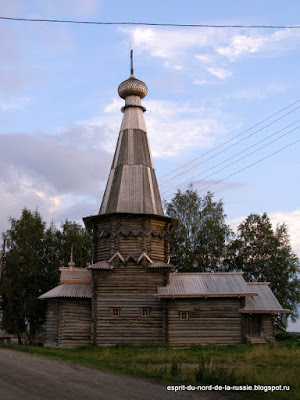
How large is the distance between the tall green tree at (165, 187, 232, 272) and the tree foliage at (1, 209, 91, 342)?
8.51m

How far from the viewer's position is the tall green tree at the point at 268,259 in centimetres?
3797

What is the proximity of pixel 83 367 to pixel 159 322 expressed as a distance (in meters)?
10.5

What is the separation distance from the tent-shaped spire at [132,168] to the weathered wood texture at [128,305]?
3.83m

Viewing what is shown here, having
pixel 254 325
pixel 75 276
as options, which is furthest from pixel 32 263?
pixel 254 325

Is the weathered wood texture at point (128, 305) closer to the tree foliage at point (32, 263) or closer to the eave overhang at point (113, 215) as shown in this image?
the eave overhang at point (113, 215)

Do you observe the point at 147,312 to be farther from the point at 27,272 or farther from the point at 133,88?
the point at 133,88

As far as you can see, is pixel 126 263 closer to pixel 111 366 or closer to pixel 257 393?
pixel 111 366

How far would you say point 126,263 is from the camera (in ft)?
83.8

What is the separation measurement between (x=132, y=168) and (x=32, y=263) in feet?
43.4

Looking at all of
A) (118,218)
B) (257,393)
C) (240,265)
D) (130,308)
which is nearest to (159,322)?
(130,308)

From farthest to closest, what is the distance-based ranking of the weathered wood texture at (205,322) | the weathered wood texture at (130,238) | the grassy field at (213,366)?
the weathered wood texture at (130,238) < the weathered wood texture at (205,322) < the grassy field at (213,366)

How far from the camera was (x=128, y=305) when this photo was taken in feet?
81.9

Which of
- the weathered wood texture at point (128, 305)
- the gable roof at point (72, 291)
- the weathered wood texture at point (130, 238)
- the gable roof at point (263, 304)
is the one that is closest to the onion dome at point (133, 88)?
the weathered wood texture at point (130, 238)

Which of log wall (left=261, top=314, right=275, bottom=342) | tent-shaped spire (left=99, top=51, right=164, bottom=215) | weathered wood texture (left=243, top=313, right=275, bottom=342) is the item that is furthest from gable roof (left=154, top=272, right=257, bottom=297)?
tent-shaped spire (left=99, top=51, right=164, bottom=215)
